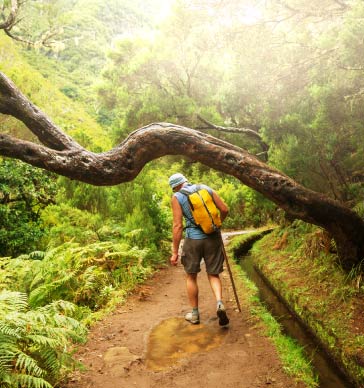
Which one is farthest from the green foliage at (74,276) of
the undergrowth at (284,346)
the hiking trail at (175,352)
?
the undergrowth at (284,346)

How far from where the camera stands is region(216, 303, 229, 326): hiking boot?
506 centimetres

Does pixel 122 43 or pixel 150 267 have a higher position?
pixel 122 43

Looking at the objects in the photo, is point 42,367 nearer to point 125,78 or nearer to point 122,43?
point 125,78

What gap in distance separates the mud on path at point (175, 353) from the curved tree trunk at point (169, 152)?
199 centimetres

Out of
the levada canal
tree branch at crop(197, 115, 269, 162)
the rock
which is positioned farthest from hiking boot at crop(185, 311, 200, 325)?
tree branch at crop(197, 115, 269, 162)

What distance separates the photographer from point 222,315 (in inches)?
201

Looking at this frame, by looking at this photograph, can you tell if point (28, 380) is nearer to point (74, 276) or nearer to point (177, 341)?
point (177, 341)

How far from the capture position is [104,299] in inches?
262

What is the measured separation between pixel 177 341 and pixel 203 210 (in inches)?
70.5

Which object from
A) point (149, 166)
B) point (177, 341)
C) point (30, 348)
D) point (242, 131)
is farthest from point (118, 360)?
point (242, 131)

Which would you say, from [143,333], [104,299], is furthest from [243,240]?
[143,333]

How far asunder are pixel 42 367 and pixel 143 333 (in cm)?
181

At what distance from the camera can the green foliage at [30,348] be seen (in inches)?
130

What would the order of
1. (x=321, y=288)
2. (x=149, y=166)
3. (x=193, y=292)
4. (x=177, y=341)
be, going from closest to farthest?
1. (x=177, y=341)
2. (x=193, y=292)
3. (x=321, y=288)
4. (x=149, y=166)
